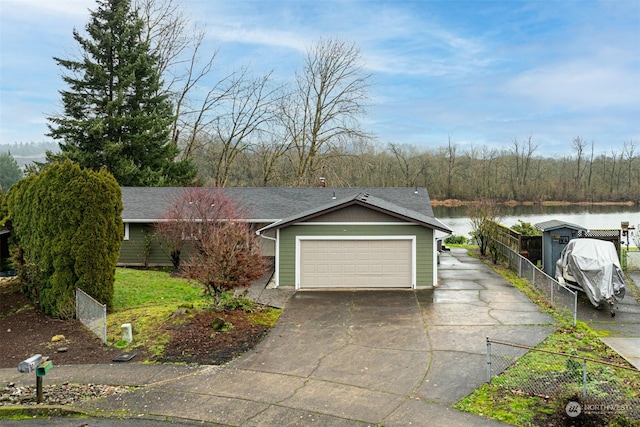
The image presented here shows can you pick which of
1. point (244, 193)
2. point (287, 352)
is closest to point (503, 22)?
point (244, 193)

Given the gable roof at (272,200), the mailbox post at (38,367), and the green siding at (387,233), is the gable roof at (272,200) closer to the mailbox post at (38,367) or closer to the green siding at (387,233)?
the green siding at (387,233)

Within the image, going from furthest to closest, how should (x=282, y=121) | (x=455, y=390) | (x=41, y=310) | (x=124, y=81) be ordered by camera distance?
(x=282, y=121) → (x=124, y=81) → (x=41, y=310) → (x=455, y=390)

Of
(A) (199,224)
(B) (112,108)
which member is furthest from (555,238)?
(B) (112,108)

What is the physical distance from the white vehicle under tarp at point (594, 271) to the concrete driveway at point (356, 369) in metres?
1.73

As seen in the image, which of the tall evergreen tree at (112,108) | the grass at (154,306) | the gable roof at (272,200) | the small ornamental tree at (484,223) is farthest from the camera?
the tall evergreen tree at (112,108)

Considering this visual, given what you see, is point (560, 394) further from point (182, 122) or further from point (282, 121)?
point (182, 122)

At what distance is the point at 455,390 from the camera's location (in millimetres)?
7281

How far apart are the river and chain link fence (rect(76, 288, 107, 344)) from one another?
28.0 metres

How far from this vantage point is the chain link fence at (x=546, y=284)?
11133mm

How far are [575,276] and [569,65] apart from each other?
1631cm

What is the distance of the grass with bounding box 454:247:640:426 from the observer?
642cm

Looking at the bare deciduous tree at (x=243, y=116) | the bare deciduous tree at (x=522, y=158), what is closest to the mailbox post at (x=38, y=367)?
the bare deciduous tree at (x=243, y=116)

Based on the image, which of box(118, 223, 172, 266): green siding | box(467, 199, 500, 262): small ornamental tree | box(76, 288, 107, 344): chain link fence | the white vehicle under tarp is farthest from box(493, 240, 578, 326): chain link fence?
box(118, 223, 172, 266): green siding

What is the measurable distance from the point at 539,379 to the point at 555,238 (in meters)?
10.7
